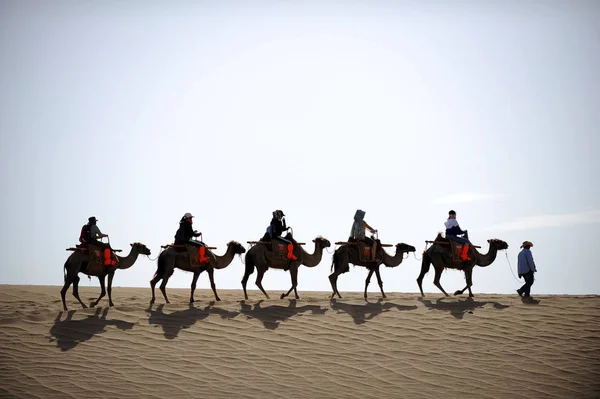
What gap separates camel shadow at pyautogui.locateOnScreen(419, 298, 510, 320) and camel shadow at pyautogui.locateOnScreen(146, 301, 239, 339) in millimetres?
5505

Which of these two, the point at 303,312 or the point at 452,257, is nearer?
the point at 303,312

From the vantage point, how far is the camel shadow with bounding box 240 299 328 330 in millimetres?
20078

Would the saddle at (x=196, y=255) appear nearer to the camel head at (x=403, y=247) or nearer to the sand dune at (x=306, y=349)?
the sand dune at (x=306, y=349)

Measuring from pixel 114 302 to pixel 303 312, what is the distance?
244 inches

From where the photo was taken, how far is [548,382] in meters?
16.0

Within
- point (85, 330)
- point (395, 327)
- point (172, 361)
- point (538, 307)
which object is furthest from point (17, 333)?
point (538, 307)

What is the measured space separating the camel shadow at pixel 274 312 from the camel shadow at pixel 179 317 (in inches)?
22.1

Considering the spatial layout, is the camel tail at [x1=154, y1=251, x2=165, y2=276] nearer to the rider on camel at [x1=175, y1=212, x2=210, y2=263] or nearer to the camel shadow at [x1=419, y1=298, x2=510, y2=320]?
the rider on camel at [x1=175, y1=212, x2=210, y2=263]

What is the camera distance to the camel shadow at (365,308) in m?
20.4

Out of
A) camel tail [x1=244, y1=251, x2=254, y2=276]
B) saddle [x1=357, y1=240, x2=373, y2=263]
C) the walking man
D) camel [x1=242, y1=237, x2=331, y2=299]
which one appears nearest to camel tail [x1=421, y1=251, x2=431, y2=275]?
saddle [x1=357, y1=240, x2=373, y2=263]

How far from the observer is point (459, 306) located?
851 inches

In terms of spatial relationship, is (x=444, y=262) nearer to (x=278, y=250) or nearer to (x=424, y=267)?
(x=424, y=267)

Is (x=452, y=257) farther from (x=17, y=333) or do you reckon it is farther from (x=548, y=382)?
(x=17, y=333)

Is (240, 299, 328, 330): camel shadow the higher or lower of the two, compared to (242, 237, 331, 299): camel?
lower
